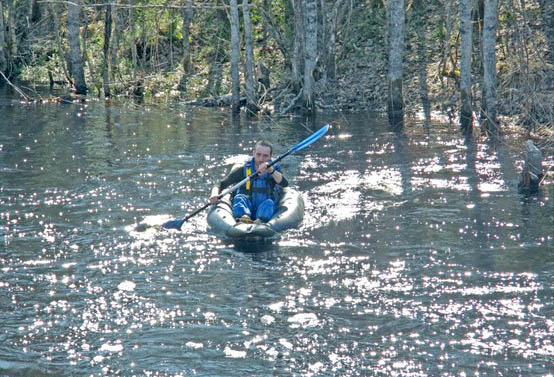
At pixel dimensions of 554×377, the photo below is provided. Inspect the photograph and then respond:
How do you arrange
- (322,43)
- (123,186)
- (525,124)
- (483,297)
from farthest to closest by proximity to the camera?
(322,43) → (525,124) → (123,186) → (483,297)

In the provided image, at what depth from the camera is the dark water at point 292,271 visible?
6.93 m

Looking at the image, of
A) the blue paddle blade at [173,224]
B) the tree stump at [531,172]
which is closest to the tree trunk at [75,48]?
the blue paddle blade at [173,224]

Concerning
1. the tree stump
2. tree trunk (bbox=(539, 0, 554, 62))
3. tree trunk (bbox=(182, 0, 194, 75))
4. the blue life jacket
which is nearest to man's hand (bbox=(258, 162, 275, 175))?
the blue life jacket

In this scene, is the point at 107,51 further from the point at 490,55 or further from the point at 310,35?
the point at 490,55

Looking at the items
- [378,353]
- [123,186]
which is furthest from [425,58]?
[378,353]

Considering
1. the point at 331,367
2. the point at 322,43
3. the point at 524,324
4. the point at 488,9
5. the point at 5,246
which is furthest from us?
the point at 322,43

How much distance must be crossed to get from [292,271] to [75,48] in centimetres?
1578

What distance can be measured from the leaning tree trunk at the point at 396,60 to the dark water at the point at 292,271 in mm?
2666

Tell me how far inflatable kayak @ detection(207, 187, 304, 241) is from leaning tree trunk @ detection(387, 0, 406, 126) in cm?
734

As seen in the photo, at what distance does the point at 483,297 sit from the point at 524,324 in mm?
732

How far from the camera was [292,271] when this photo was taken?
908 centimetres

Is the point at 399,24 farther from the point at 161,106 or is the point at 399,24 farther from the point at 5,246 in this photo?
the point at 5,246

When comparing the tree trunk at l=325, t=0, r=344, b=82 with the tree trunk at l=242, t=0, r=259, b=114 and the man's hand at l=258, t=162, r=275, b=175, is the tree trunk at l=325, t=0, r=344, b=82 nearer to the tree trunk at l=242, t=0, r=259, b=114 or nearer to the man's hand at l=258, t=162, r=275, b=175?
the tree trunk at l=242, t=0, r=259, b=114

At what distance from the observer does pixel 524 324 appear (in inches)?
294
